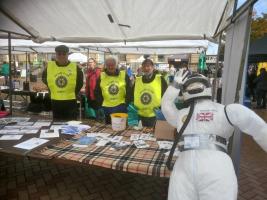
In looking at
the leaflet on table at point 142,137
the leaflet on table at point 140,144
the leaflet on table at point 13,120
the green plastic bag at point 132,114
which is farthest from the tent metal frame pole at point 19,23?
the leaflet on table at point 140,144

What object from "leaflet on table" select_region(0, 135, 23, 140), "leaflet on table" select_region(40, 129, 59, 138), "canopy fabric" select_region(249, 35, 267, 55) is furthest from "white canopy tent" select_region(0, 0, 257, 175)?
"canopy fabric" select_region(249, 35, 267, 55)

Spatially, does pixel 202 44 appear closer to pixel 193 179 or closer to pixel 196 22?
pixel 196 22

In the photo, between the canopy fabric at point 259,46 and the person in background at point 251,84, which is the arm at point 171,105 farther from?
the canopy fabric at point 259,46

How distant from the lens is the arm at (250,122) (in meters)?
1.92

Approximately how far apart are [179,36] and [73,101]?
219 centimetres

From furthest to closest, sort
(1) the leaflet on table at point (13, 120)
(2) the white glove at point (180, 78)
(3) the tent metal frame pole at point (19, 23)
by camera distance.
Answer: (3) the tent metal frame pole at point (19, 23) → (1) the leaflet on table at point (13, 120) → (2) the white glove at point (180, 78)

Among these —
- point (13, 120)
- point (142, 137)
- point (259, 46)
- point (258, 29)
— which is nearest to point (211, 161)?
point (142, 137)

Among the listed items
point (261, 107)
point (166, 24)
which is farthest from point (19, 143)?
point (261, 107)

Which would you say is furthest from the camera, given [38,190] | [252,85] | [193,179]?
[252,85]

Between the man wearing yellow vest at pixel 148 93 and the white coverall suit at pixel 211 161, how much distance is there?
188 centimetres

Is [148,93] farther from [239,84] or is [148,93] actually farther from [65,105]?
[239,84]

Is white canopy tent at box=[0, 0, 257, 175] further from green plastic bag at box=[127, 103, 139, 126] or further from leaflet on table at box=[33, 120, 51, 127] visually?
leaflet on table at box=[33, 120, 51, 127]

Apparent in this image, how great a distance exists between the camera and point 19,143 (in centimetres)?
283

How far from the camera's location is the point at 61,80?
418 cm
